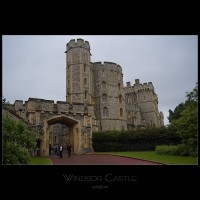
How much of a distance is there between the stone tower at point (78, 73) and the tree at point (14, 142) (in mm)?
23514

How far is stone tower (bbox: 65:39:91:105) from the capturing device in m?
34.0

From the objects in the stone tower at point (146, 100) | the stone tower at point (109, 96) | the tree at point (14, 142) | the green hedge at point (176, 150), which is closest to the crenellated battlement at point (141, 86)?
the stone tower at point (146, 100)

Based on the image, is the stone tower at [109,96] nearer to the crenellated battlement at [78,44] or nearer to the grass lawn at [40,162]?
the crenellated battlement at [78,44]

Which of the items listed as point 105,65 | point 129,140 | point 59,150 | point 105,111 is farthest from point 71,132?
point 105,65

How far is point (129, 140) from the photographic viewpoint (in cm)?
2416

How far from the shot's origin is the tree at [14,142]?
7321mm

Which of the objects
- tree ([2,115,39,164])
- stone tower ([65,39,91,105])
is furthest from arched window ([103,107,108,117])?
tree ([2,115,39,164])

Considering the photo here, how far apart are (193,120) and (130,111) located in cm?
3780

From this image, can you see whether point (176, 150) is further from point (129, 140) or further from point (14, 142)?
point (14, 142)

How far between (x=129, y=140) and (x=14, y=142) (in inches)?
636

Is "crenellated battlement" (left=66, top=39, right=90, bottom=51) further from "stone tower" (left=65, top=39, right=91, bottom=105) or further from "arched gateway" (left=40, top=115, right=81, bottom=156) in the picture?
"arched gateway" (left=40, top=115, right=81, bottom=156)
